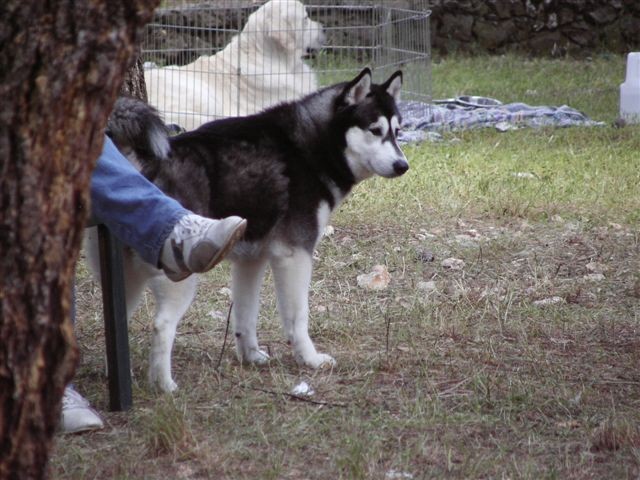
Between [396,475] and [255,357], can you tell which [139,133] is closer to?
Answer: [255,357]

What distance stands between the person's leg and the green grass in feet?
1.25

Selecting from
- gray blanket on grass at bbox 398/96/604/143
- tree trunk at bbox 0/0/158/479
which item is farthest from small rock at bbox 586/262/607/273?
tree trunk at bbox 0/0/158/479

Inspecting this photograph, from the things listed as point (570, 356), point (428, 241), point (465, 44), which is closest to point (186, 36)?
point (465, 44)

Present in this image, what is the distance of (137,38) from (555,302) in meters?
2.52

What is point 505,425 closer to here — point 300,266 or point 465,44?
point 300,266

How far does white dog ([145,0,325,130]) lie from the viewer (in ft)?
23.9

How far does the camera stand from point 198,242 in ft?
8.68

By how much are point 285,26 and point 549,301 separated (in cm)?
405

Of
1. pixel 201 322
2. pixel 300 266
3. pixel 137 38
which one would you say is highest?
pixel 137 38

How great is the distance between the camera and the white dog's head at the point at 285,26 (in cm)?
734

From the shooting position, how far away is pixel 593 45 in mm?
11734

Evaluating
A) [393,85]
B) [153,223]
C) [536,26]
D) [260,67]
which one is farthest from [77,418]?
[536,26]

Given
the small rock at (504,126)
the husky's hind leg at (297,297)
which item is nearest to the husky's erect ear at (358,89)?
the husky's hind leg at (297,297)

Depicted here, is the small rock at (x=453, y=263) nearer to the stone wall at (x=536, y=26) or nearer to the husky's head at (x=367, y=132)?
the husky's head at (x=367, y=132)
